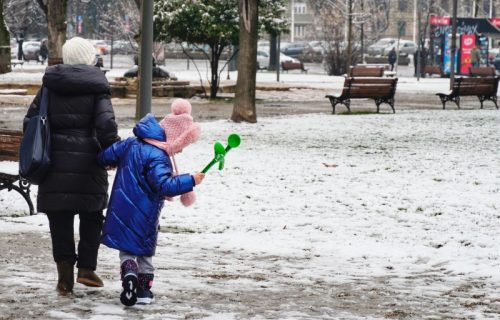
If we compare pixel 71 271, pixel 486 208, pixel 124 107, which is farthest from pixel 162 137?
pixel 124 107

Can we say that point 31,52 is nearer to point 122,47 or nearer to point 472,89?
point 122,47

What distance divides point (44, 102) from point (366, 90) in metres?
17.8

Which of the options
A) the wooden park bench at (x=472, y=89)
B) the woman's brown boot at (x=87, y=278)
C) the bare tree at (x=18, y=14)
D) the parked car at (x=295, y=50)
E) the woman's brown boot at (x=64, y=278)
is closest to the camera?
the woman's brown boot at (x=64, y=278)

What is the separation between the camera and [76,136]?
7.09 meters

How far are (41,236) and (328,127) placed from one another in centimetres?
1086

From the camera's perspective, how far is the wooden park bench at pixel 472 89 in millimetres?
26453

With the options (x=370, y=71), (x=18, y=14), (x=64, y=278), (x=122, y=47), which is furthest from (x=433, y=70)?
(x=64, y=278)

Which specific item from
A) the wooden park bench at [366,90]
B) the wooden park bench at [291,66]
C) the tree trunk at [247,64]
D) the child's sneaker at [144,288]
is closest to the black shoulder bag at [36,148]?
the child's sneaker at [144,288]

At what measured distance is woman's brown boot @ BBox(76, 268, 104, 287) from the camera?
24.0 ft

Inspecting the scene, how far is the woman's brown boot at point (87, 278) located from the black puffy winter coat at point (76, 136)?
0.43 meters

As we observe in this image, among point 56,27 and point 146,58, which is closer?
point 146,58

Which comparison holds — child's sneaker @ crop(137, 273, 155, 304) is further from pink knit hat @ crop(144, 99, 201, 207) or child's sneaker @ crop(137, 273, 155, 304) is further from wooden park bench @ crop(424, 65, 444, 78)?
wooden park bench @ crop(424, 65, 444, 78)

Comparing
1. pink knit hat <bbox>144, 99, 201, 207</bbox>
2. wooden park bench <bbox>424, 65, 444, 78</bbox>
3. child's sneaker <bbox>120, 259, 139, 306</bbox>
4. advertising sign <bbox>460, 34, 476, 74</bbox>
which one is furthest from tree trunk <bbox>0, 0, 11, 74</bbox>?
child's sneaker <bbox>120, 259, 139, 306</bbox>

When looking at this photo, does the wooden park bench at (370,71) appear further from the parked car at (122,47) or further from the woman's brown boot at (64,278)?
the parked car at (122,47)
